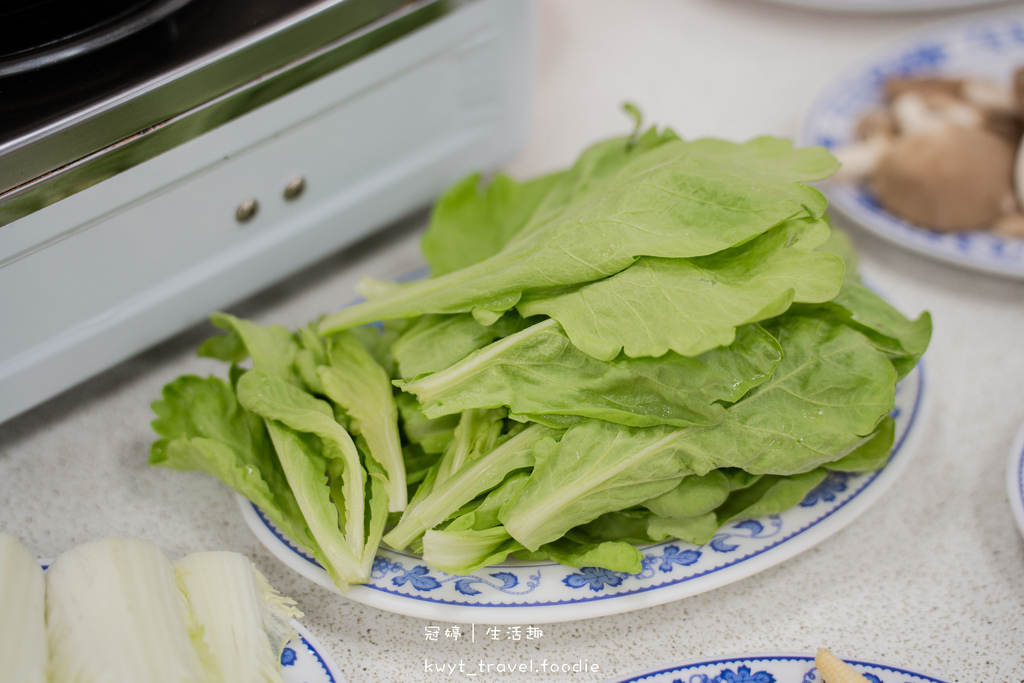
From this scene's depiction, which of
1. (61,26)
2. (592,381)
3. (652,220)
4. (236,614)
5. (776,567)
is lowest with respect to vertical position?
(776,567)

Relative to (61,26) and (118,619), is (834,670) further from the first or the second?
(61,26)

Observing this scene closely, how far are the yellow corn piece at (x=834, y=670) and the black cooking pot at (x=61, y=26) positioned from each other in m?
0.80

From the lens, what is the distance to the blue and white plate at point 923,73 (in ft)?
3.26

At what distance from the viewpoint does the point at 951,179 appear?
1003 mm

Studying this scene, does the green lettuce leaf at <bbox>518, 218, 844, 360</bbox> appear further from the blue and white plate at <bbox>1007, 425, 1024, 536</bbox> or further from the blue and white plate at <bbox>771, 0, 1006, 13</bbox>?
the blue and white plate at <bbox>771, 0, 1006, 13</bbox>

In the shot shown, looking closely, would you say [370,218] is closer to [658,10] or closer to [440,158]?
[440,158]

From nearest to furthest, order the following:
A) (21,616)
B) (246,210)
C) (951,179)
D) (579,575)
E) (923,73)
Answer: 1. (21,616)
2. (579,575)
3. (246,210)
4. (951,179)
5. (923,73)

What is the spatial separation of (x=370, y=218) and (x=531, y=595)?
50 centimetres

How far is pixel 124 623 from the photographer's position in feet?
1.88

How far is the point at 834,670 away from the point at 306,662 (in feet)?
1.35

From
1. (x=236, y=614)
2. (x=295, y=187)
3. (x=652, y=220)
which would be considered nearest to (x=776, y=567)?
(x=652, y=220)

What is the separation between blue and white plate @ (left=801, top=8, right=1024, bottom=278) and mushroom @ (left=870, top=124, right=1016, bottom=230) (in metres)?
0.02

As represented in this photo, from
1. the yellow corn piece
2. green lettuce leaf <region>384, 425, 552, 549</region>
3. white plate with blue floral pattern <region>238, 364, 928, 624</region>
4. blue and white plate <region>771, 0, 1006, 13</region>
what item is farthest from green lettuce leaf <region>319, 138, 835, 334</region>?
blue and white plate <region>771, 0, 1006, 13</region>

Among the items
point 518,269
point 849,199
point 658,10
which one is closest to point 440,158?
point 518,269
